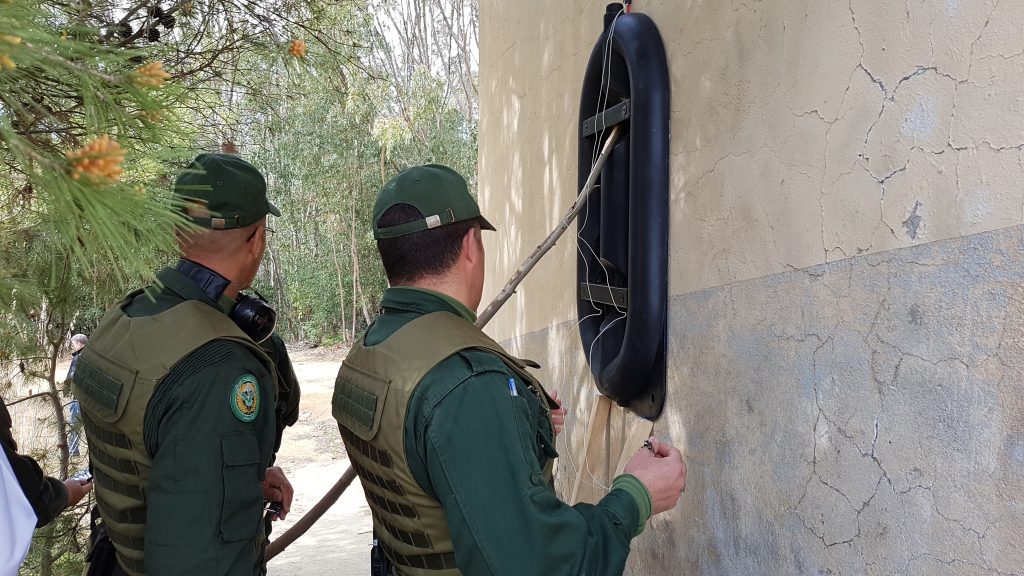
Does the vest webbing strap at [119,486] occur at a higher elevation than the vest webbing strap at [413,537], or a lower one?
higher

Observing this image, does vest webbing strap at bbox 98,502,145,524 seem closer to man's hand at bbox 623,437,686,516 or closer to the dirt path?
man's hand at bbox 623,437,686,516

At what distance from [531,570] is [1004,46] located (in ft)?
3.31

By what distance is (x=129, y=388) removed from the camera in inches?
66.5

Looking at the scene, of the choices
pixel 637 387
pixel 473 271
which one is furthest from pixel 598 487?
pixel 473 271

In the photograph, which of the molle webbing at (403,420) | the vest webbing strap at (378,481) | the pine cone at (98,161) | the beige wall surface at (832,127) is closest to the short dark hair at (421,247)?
the molle webbing at (403,420)

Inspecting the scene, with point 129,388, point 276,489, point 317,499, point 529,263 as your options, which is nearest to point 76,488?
point 276,489

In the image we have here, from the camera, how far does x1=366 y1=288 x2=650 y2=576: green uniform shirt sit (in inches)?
49.8

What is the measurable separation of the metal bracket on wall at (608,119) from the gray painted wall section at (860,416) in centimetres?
57

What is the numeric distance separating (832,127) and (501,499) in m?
0.89

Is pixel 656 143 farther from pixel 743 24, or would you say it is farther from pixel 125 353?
pixel 125 353

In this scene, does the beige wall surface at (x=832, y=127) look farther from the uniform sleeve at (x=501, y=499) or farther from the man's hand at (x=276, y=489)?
the man's hand at (x=276, y=489)

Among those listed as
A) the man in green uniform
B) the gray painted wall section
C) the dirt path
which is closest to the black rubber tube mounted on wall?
the gray painted wall section

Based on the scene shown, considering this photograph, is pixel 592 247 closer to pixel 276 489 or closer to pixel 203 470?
pixel 276 489

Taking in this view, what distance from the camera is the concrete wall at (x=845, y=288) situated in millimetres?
1110
